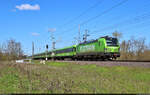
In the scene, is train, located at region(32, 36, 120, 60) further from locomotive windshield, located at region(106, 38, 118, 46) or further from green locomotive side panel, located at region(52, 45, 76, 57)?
green locomotive side panel, located at region(52, 45, 76, 57)

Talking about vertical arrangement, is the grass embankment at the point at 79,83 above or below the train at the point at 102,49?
below

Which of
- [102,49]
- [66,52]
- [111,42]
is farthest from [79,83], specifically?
[66,52]

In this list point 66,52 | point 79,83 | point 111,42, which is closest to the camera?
point 79,83

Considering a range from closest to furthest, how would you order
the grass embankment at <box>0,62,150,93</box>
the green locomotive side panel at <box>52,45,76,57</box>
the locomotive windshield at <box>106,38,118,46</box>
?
the grass embankment at <box>0,62,150,93</box> < the locomotive windshield at <box>106,38,118,46</box> < the green locomotive side panel at <box>52,45,76,57</box>

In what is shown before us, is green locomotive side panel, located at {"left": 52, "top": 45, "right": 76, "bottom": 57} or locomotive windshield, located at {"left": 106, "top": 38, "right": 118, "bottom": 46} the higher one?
locomotive windshield, located at {"left": 106, "top": 38, "right": 118, "bottom": 46}

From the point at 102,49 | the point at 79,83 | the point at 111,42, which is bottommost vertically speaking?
the point at 79,83

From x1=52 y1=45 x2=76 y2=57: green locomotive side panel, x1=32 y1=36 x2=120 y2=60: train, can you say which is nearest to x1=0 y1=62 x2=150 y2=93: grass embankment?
x1=32 y1=36 x2=120 y2=60: train

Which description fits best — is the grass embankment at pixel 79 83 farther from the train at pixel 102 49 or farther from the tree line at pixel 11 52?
the tree line at pixel 11 52

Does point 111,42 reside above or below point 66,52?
above

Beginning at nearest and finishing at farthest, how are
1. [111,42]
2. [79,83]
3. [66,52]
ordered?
[79,83] < [111,42] < [66,52]

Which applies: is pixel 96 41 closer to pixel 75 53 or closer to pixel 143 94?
pixel 75 53

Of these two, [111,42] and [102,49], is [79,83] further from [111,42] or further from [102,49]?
[111,42]

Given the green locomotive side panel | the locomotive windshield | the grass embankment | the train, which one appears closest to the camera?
the grass embankment

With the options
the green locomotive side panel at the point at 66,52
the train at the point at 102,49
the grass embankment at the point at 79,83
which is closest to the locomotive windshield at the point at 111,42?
the train at the point at 102,49
